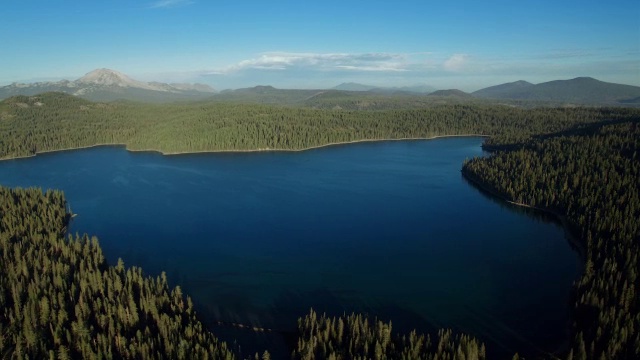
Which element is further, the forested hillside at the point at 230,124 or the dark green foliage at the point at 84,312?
the forested hillside at the point at 230,124

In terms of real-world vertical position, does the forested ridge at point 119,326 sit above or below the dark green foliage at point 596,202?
below

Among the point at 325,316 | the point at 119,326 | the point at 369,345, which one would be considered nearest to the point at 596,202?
the point at 325,316

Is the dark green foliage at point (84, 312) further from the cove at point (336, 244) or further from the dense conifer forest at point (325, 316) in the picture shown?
the cove at point (336, 244)

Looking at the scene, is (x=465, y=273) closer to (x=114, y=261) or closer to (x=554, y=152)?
(x=114, y=261)

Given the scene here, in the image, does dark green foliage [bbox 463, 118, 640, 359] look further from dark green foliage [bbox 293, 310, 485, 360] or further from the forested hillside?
the forested hillside

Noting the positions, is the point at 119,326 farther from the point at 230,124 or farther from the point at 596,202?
the point at 230,124

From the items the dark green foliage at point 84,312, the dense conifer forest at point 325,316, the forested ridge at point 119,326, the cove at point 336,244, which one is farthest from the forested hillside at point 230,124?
the forested ridge at point 119,326

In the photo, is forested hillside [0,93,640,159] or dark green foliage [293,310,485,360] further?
forested hillside [0,93,640,159]

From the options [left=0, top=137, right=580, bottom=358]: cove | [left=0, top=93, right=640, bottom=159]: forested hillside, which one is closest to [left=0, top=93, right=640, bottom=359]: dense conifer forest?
→ [left=0, top=137, right=580, bottom=358]: cove
